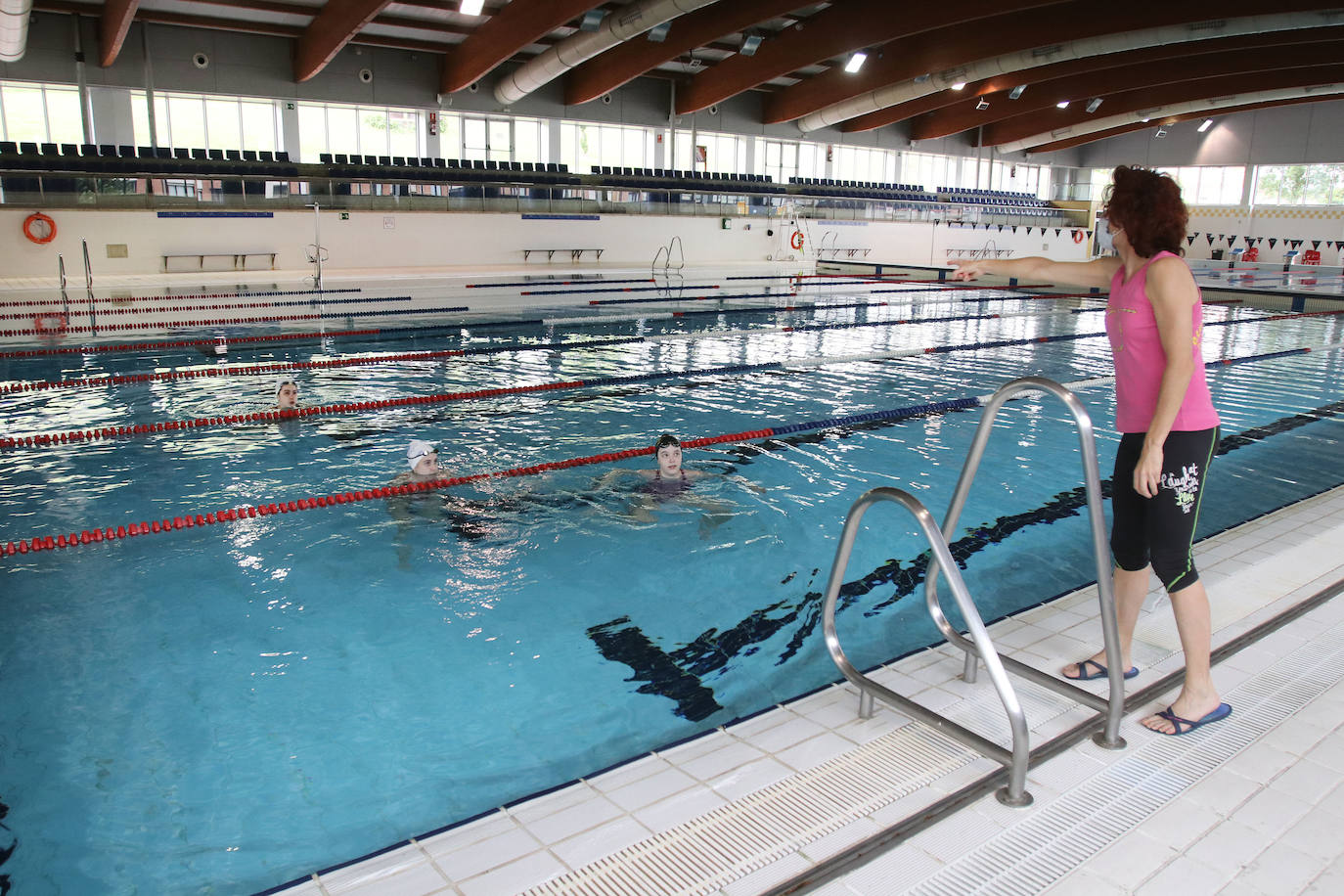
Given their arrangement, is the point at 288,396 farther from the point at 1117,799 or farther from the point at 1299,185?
the point at 1299,185

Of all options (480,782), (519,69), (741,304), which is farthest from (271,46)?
(480,782)

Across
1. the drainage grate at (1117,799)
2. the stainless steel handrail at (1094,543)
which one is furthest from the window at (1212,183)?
the stainless steel handrail at (1094,543)

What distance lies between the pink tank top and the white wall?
20796 millimetres

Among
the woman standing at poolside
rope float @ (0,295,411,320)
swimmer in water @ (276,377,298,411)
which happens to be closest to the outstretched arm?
the woman standing at poolside

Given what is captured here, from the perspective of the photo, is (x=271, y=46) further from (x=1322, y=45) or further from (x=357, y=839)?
(x=1322, y=45)

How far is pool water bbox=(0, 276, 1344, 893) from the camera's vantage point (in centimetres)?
257

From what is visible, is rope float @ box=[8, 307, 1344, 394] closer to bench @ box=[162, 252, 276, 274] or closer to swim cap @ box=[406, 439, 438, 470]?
swim cap @ box=[406, 439, 438, 470]

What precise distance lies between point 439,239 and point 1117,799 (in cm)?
2263

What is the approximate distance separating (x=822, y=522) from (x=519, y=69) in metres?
Result: 21.4

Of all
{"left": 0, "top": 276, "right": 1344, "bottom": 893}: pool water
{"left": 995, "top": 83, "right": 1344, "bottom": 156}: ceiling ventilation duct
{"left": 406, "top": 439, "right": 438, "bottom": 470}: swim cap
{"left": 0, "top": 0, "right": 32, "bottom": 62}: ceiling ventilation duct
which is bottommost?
{"left": 0, "top": 276, "right": 1344, "bottom": 893}: pool water

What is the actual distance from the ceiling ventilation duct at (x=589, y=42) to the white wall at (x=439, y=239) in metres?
3.44

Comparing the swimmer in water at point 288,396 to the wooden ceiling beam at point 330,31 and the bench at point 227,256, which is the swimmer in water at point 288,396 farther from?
the bench at point 227,256

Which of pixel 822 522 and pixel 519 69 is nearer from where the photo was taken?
pixel 822 522

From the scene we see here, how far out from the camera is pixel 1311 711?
2498mm
